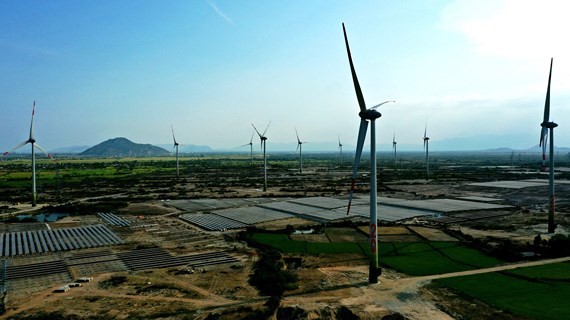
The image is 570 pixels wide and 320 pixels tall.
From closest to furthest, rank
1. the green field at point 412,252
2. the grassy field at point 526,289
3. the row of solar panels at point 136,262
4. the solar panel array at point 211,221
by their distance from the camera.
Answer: the grassy field at point 526,289, the row of solar panels at point 136,262, the green field at point 412,252, the solar panel array at point 211,221

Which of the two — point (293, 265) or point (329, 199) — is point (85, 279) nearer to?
point (293, 265)

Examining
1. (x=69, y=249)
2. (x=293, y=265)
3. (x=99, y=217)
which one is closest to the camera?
(x=293, y=265)

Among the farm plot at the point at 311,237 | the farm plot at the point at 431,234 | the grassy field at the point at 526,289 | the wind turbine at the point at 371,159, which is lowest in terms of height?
the farm plot at the point at 311,237

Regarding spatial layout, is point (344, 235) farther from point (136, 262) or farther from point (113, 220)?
point (113, 220)

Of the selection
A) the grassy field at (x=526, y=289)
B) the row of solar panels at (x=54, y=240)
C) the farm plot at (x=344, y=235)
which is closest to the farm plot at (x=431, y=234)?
the farm plot at (x=344, y=235)

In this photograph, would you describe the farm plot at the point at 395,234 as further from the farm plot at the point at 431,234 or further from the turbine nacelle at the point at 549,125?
the turbine nacelle at the point at 549,125

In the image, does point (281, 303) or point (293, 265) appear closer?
point (281, 303)

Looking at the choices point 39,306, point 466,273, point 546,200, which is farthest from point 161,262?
point 546,200
